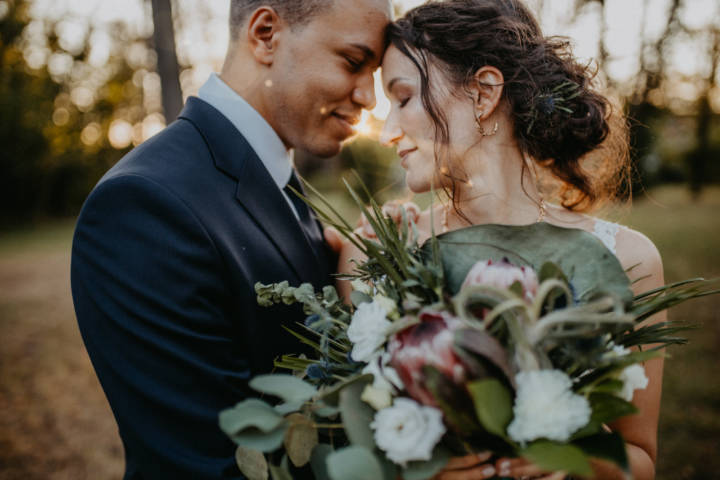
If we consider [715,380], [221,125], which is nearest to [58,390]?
[221,125]

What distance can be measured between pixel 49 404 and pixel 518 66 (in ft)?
21.0

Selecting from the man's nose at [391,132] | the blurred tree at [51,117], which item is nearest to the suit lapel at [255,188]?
the man's nose at [391,132]

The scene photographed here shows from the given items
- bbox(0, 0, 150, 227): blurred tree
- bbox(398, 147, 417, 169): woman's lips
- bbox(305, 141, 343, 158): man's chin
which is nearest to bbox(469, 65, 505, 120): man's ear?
bbox(398, 147, 417, 169): woman's lips

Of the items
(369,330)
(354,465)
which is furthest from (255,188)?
(354,465)

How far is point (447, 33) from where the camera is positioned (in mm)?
2072

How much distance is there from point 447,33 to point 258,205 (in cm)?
109

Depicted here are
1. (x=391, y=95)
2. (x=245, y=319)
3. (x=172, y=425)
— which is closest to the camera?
(x=172, y=425)

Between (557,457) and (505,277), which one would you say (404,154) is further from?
(557,457)

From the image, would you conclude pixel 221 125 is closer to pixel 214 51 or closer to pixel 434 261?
pixel 434 261

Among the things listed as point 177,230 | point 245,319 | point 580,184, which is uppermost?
point 177,230

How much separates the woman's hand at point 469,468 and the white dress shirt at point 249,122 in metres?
1.36

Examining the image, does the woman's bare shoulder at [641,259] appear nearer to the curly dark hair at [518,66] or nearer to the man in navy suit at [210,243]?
the curly dark hair at [518,66]

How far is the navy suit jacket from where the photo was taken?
152cm

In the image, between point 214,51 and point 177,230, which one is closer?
point 177,230
